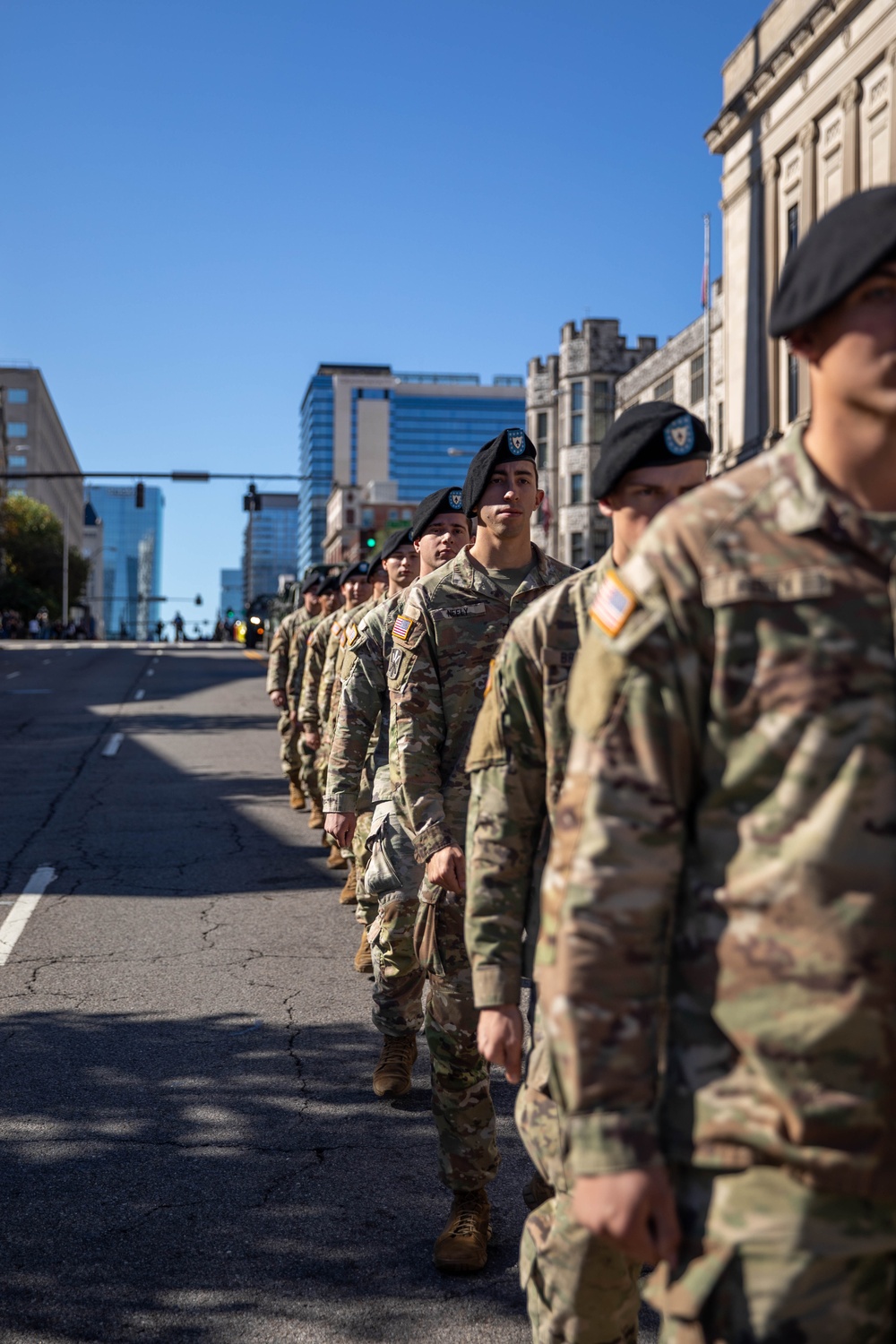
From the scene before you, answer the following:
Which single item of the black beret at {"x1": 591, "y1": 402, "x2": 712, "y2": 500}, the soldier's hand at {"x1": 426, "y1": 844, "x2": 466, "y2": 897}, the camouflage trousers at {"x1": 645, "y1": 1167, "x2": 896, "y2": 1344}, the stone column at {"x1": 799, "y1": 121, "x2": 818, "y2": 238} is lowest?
the camouflage trousers at {"x1": 645, "y1": 1167, "x2": 896, "y2": 1344}

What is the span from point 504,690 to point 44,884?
7.42m

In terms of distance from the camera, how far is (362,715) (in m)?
6.16

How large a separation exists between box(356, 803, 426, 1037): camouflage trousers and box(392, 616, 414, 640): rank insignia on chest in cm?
87

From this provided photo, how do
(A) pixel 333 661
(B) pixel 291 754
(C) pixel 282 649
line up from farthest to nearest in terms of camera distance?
1. (C) pixel 282 649
2. (B) pixel 291 754
3. (A) pixel 333 661

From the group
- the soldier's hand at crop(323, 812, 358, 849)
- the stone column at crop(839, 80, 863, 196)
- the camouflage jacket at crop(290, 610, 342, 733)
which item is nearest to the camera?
the soldier's hand at crop(323, 812, 358, 849)

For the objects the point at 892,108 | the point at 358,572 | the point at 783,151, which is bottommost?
the point at 358,572

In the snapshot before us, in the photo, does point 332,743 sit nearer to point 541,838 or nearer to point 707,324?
point 541,838

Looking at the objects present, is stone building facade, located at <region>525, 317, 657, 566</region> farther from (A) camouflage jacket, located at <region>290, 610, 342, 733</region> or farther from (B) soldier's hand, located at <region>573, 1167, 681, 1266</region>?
(B) soldier's hand, located at <region>573, 1167, 681, 1266</region>

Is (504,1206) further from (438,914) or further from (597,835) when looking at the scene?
(597,835)

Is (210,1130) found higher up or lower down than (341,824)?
lower down

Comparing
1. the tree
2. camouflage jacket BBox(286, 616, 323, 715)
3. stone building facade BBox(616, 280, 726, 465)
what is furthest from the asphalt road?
the tree

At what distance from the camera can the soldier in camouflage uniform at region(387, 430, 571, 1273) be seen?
4070 millimetres

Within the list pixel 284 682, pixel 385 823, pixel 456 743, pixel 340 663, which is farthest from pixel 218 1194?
pixel 284 682

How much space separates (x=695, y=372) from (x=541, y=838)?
47401mm
